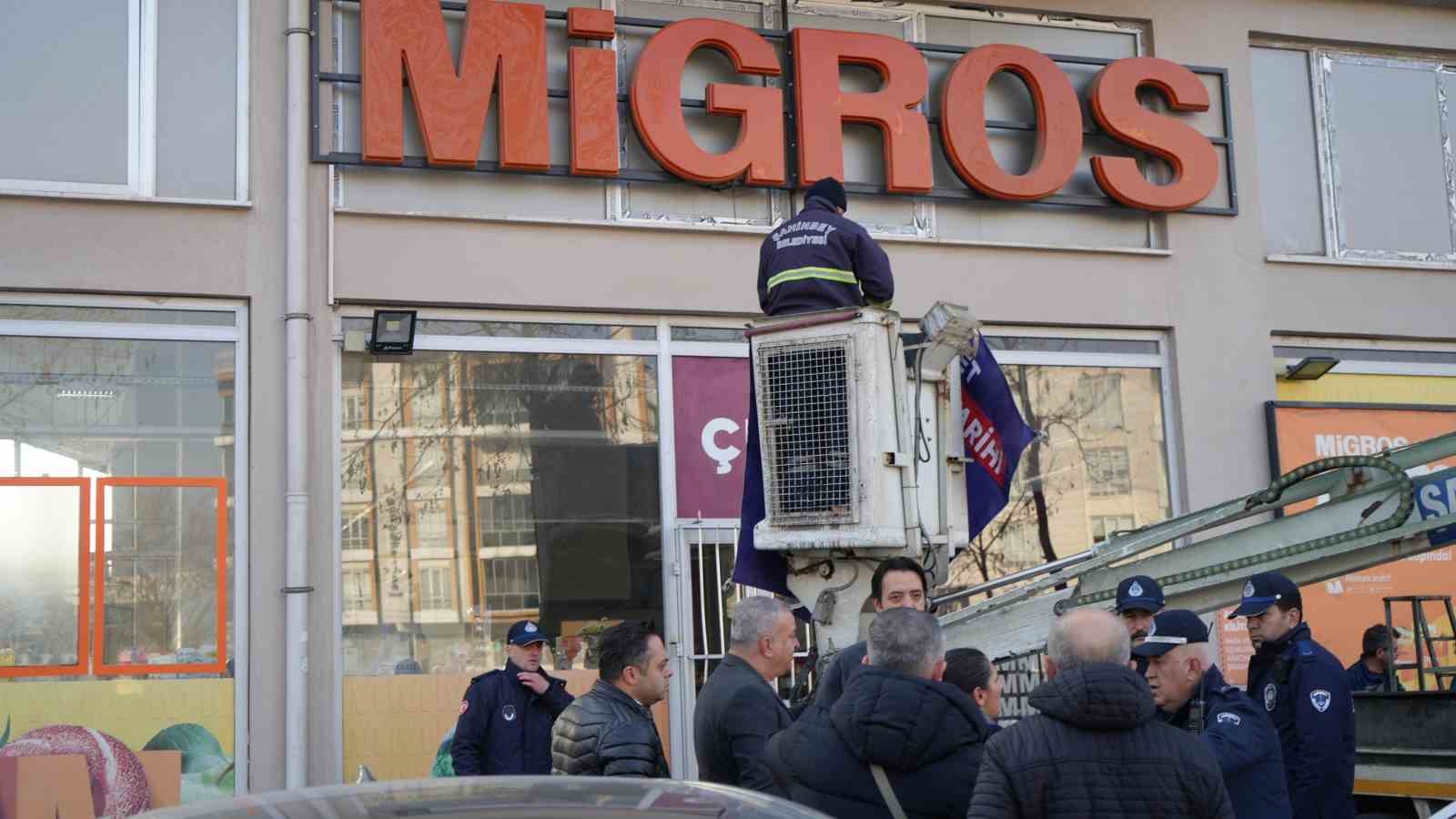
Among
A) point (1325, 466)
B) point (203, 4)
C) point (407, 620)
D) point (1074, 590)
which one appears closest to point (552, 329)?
Result: point (407, 620)

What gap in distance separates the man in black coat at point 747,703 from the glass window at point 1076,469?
6.32 metres

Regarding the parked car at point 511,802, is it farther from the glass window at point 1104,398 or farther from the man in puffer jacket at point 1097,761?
the glass window at point 1104,398

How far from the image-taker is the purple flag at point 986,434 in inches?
348

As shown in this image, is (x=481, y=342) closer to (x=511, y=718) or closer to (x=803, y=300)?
(x=511, y=718)

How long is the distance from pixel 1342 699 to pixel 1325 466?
1.13 m

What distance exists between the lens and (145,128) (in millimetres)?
11258

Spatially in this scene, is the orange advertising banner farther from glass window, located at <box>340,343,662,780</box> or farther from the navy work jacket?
the navy work jacket

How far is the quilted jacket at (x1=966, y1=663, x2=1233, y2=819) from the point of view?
4.43 meters

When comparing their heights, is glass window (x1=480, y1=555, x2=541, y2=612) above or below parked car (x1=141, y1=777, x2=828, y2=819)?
above

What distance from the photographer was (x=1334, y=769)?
691cm

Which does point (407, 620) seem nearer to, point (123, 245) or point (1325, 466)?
point (123, 245)

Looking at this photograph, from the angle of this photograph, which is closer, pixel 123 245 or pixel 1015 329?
pixel 123 245

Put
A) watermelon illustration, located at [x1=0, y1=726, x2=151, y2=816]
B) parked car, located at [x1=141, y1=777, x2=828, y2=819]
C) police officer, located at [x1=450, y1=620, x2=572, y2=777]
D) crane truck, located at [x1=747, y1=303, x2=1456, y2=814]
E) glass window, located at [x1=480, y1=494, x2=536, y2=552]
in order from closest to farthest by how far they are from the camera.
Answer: parked car, located at [x1=141, y1=777, x2=828, y2=819], crane truck, located at [x1=747, y1=303, x2=1456, y2=814], police officer, located at [x1=450, y1=620, x2=572, y2=777], watermelon illustration, located at [x1=0, y1=726, x2=151, y2=816], glass window, located at [x1=480, y1=494, x2=536, y2=552]

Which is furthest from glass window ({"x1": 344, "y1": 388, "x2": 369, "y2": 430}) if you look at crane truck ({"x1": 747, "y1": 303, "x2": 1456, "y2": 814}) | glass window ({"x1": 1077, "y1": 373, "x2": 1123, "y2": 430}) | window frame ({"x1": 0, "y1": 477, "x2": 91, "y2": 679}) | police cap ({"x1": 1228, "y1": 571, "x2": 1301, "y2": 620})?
police cap ({"x1": 1228, "y1": 571, "x2": 1301, "y2": 620})
